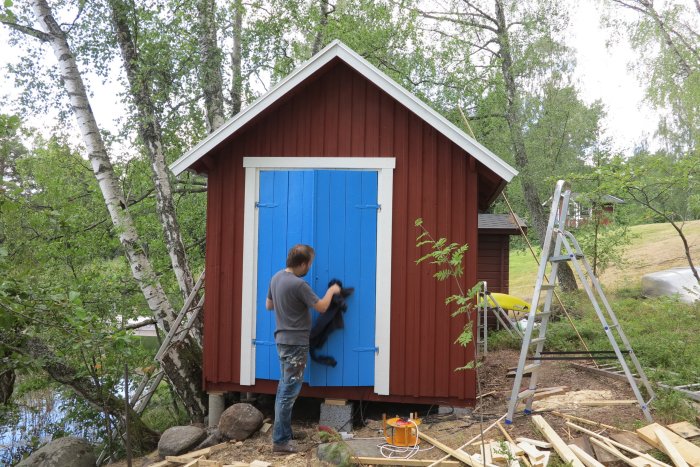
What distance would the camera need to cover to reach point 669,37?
16.1 metres

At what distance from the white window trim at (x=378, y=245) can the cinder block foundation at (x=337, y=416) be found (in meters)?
0.41

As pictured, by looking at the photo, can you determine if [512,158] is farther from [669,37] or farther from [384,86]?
[384,86]

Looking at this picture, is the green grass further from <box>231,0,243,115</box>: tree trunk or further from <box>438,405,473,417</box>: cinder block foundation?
<box>231,0,243,115</box>: tree trunk

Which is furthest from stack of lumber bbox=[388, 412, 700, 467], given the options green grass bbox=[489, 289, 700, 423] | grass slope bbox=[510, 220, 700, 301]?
grass slope bbox=[510, 220, 700, 301]

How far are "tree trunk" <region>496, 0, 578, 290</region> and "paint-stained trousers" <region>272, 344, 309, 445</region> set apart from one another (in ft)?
42.9

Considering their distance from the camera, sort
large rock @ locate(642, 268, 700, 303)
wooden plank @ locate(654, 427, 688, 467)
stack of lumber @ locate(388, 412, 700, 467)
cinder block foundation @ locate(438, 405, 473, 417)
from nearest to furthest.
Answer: wooden plank @ locate(654, 427, 688, 467)
stack of lumber @ locate(388, 412, 700, 467)
cinder block foundation @ locate(438, 405, 473, 417)
large rock @ locate(642, 268, 700, 303)

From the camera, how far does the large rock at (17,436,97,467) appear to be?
6062mm

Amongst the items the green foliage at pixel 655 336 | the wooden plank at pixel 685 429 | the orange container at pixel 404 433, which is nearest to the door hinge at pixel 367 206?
the orange container at pixel 404 433

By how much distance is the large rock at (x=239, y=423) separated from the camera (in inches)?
221

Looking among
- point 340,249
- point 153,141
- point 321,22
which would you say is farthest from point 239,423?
point 321,22

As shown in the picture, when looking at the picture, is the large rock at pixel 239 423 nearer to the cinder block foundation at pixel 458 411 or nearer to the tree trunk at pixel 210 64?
the cinder block foundation at pixel 458 411

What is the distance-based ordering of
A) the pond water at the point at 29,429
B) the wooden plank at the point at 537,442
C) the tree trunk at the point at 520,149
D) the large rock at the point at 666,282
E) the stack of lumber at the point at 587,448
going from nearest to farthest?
1. the stack of lumber at the point at 587,448
2. the wooden plank at the point at 537,442
3. the pond water at the point at 29,429
4. the large rock at the point at 666,282
5. the tree trunk at the point at 520,149

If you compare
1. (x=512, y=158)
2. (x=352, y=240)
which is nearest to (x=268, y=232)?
(x=352, y=240)

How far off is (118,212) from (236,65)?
598 centimetres
